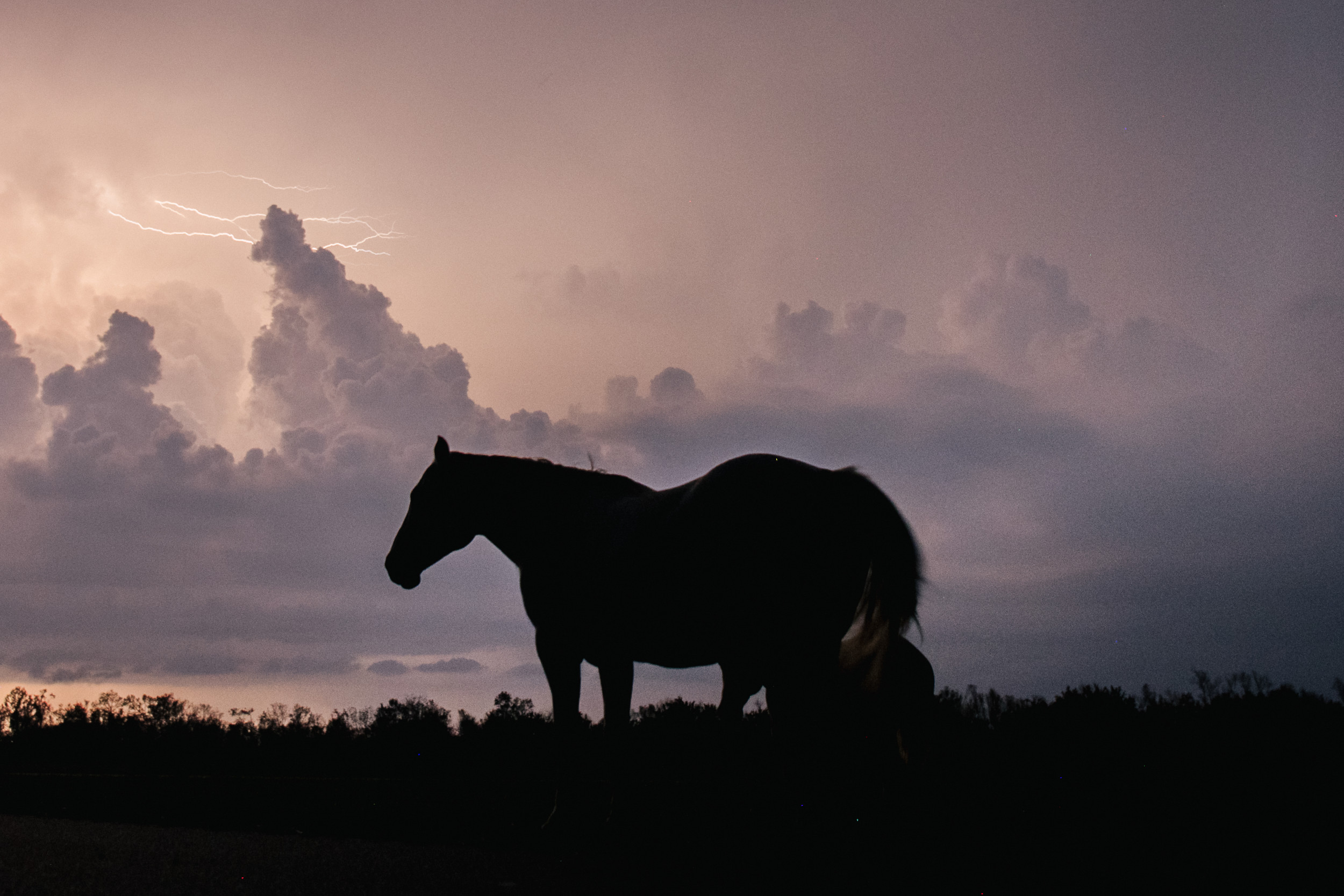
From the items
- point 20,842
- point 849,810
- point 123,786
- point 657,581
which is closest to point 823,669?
point 849,810

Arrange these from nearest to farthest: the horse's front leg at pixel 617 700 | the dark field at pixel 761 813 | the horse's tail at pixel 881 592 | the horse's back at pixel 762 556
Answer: the dark field at pixel 761 813 < the horse's back at pixel 762 556 < the horse's tail at pixel 881 592 < the horse's front leg at pixel 617 700

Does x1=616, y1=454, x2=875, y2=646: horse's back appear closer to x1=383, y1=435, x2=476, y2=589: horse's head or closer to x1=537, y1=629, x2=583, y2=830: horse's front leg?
x1=537, y1=629, x2=583, y2=830: horse's front leg

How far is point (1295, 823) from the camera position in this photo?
115 inches

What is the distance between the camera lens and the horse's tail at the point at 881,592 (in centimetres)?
482

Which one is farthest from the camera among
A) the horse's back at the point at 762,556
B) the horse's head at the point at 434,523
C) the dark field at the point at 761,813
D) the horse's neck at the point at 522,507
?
the horse's head at the point at 434,523

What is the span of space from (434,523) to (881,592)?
349cm

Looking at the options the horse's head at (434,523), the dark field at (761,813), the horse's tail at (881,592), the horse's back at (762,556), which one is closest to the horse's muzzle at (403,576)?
the horse's head at (434,523)

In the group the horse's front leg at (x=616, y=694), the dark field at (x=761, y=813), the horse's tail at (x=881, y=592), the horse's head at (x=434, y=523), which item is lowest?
the dark field at (x=761, y=813)

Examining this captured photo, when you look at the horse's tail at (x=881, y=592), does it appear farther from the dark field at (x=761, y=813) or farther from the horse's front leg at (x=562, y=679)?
the horse's front leg at (x=562, y=679)

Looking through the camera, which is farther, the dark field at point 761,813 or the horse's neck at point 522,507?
the horse's neck at point 522,507

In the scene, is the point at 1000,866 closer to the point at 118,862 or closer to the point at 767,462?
the point at 767,462

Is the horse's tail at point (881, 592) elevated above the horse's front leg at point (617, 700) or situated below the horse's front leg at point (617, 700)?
above

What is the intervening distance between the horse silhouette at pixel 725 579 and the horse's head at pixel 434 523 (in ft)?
0.77

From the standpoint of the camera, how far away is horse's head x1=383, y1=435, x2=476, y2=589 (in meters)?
6.29
